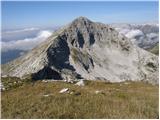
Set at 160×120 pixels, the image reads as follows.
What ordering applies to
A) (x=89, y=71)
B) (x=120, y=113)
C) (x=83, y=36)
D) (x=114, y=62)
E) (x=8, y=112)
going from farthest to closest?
(x=83, y=36) < (x=114, y=62) < (x=89, y=71) < (x=8, y=112) < (x=120, y=113)

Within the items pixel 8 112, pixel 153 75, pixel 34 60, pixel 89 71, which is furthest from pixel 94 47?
pixel 8 112

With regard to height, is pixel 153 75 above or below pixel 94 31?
below

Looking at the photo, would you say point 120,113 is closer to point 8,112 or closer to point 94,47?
point 8,112

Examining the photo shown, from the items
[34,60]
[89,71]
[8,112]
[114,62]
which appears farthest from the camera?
[114,62]

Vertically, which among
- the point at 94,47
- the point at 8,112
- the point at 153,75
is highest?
the point at 8,112

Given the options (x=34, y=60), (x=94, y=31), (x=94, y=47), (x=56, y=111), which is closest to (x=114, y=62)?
(x=94, y=47)

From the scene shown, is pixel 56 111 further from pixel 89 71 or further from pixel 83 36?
pixel 83 36

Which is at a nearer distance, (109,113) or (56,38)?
(109,113)
